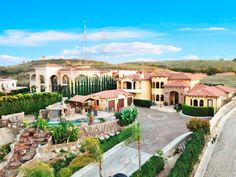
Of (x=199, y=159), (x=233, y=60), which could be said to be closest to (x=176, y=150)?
(x=199, y=159)

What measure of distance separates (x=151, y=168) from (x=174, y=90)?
2671 cm

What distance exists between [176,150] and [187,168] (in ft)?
18.8

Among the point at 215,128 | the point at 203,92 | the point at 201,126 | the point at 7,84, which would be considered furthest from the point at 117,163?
the point at 7,84

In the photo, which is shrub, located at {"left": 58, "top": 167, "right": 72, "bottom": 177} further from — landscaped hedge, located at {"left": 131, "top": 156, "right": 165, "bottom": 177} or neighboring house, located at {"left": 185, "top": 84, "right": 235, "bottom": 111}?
neighboring house, located at {"left": 185, "top": 84, "right": 235, "bottom": 111}

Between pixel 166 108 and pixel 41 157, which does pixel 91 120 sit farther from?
pixel 166 108

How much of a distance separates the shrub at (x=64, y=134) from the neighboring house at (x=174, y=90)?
1910 cm

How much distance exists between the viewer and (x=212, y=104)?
1594 inches

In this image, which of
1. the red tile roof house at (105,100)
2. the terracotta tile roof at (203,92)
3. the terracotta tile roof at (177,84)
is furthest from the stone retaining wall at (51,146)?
the terracotta tile roof at (177,84)

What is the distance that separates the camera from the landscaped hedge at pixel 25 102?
40.5 metres

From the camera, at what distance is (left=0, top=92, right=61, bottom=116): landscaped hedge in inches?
1594

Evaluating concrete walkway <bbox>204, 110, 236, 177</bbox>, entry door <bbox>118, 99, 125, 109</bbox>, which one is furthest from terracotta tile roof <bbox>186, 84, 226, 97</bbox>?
entry door <bbox>118, 99, 125, 109</bbox>

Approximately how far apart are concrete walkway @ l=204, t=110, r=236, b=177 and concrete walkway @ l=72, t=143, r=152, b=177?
574 cm

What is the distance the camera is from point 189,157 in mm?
22750

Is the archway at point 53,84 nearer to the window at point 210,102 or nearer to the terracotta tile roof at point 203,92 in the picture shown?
the terracotta tile roof at point 203,92
